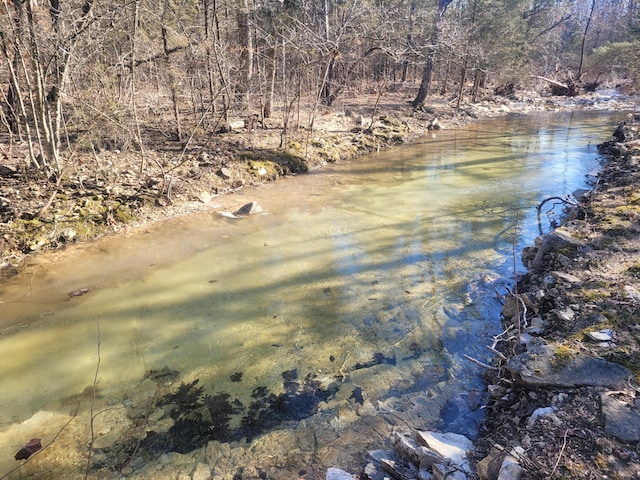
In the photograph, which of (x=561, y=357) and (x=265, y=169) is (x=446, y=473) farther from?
(x=265, y=169)

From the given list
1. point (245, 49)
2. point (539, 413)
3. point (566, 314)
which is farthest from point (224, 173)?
point (539, 413)

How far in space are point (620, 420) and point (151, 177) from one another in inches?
333

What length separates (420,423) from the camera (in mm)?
3465

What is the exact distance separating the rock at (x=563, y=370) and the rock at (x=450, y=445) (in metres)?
0.70

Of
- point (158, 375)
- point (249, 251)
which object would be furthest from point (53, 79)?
point (158, 375)

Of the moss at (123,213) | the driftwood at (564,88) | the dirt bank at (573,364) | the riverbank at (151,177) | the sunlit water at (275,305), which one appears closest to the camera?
the dirt bank at (573,364)

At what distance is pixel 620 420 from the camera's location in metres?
2.51

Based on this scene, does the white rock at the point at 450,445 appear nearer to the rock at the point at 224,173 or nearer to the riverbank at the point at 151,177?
the riverbank at the point at 151,177

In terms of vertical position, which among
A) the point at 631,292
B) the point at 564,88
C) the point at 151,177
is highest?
the point at 564,88

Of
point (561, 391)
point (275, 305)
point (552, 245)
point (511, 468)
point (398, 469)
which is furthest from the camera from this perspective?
point (552, 245)

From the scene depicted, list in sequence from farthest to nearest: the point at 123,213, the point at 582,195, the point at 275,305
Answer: the point at 582,195 < the point at 123,213 < the point at 275,305

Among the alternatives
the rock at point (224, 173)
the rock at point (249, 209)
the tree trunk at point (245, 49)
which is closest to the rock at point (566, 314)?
the rock at point (249, 209)

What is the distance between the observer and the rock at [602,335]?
10.9ft

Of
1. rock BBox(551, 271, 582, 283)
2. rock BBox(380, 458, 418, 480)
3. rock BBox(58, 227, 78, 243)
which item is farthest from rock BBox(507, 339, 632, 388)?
rock BBox(58, 227, 78, 243)
